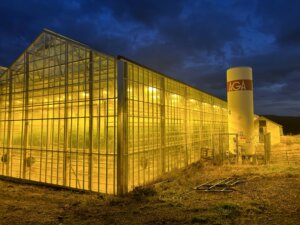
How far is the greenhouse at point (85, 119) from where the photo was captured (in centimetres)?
1159

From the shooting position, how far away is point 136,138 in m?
12.3

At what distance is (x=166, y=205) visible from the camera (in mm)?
9258

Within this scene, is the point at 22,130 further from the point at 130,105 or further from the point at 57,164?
the point at 130,105

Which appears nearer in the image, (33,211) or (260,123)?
(33,211)

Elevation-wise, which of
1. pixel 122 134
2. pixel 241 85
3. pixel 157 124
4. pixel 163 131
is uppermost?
pixel 241 85

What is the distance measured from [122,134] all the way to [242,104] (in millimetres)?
10849

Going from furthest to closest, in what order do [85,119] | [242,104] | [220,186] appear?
1. [242,104]
2. [85,119]
3. [220,186]

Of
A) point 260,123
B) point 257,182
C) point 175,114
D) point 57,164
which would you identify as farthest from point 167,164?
point 260,123

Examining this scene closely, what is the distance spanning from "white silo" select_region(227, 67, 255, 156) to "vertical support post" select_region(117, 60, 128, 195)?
10121mm

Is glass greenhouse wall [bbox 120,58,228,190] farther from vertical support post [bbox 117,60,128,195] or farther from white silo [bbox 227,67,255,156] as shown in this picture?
white silo [bbox 227,67,255,156]

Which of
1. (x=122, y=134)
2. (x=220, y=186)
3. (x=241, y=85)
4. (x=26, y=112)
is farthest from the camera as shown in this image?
(x=241, y=85)

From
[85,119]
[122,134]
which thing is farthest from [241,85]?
[85,119]

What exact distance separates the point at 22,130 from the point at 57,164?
146 inches

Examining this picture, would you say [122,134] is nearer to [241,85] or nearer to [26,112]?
[26,112]
